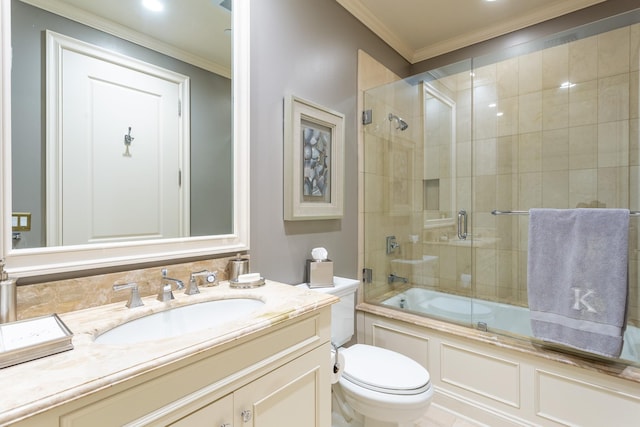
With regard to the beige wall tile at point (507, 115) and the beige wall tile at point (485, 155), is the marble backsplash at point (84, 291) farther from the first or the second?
the beige wall tile at point (507, 115)

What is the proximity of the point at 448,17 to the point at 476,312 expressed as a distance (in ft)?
6.84

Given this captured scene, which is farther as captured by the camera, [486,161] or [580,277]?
[486,161]

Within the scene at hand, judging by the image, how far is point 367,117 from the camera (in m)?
2.23

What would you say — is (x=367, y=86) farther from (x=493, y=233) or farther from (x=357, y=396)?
(x=357, y=396)

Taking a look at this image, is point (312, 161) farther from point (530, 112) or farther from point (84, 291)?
point (530, 112)

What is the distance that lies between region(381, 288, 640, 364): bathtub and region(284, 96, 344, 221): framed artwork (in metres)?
0.88

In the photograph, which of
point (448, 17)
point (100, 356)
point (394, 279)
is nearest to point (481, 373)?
point (394, 279)

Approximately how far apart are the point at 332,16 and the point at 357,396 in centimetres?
212

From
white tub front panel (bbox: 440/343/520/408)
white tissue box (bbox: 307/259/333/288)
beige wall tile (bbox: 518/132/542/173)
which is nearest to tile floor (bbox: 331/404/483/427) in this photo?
white tub front panel (bbox: 440/343/520/408)

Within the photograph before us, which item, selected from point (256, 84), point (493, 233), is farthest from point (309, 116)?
point (493, 233)

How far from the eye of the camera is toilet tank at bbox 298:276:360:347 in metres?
1.68

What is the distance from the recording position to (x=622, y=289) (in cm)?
139

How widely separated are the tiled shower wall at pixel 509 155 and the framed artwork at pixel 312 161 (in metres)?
0.39

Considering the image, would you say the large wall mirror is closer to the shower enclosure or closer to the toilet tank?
the toilet tank
